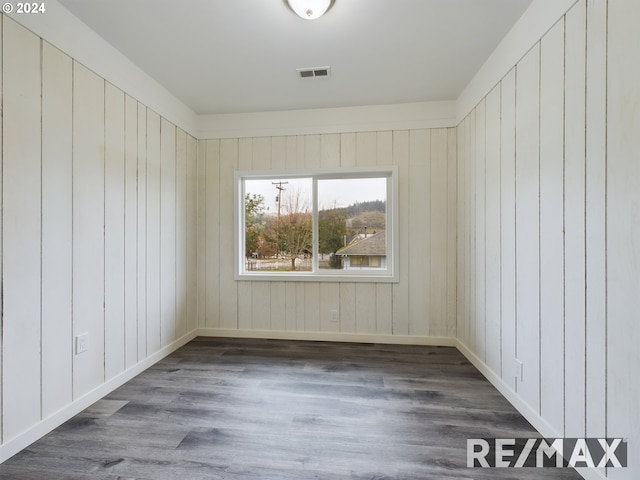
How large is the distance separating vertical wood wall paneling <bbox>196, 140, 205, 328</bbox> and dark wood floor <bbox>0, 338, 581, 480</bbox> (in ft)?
2.56

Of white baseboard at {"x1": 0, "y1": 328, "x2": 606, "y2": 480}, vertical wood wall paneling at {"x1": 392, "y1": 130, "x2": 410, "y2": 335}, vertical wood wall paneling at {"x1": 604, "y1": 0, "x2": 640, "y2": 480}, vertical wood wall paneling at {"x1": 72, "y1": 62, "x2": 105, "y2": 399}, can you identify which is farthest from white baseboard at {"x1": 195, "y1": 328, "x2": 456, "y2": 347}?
vertical wood wall paneling at {"x1": 604, "y1": 0, "x2": 640, "y2": 480}

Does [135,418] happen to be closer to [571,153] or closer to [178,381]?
[178,381]

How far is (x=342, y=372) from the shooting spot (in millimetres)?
2480

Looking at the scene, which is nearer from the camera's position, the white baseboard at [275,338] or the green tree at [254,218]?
the white baseboard at [275,338]

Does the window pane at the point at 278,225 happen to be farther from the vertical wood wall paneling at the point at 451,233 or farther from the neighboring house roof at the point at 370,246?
the vertical wood wall paneling at the point at 451,233

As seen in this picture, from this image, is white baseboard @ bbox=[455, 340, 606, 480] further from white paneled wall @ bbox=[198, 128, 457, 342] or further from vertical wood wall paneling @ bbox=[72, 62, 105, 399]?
vertical wood wall paneling @ bbox=[72, 62, 105, 399]

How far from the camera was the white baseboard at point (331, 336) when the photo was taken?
3.10 metres

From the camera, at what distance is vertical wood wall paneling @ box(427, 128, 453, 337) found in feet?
Result: 10.1

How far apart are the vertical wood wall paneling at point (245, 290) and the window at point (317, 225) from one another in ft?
→ 0.36

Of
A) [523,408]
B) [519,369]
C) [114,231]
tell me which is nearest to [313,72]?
[114,231]

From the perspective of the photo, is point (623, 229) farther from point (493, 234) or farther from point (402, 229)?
point (402, 229)

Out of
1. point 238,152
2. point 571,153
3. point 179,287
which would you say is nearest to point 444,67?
point 571,153

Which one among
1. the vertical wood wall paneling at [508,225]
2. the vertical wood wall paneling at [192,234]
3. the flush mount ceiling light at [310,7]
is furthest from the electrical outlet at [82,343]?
the vertical wood wall paneling at [508,225]

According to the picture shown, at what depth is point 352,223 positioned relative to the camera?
333cm
